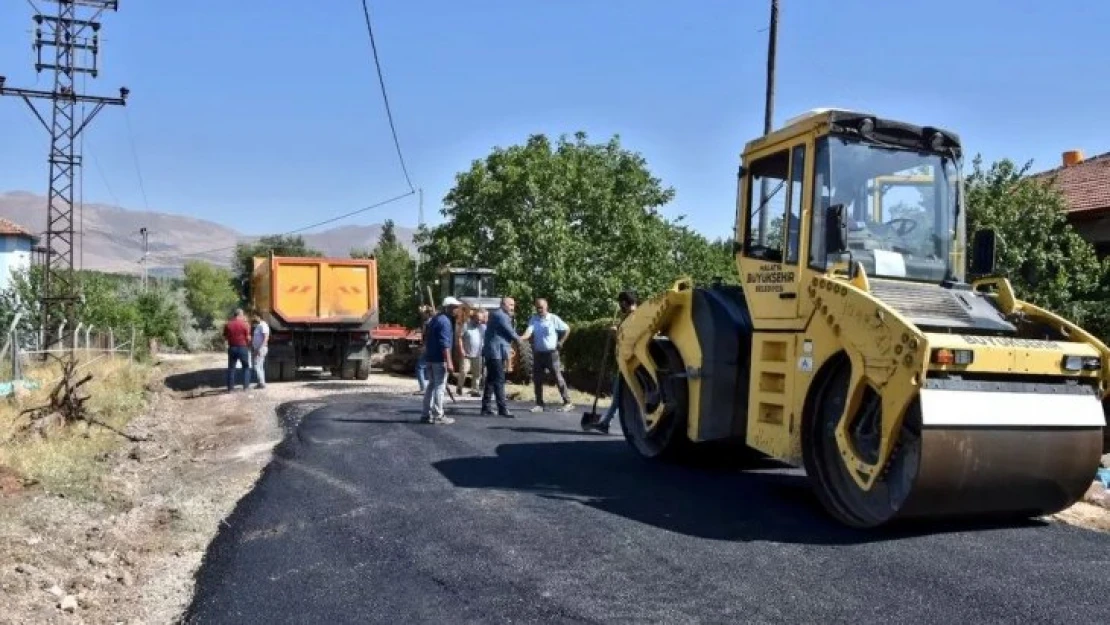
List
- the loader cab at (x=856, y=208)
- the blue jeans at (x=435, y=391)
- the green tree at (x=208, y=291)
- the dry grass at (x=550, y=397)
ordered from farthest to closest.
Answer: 1. the green tree at (x=208, y=291)
2. the dry grass at (x=550, y=397)
3. the blue jeans at (x=435, y=391)
4. the loader cab at (x=856, y=208)

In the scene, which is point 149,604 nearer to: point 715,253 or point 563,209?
point 563,209

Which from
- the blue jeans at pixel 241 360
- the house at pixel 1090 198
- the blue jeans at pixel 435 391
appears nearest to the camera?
the blue jeans at pixel 435 391

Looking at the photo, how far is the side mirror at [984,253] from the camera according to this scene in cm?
699

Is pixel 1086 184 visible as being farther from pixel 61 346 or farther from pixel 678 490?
pixel 61 346

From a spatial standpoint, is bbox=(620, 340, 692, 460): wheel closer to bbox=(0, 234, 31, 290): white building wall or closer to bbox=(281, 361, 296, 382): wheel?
bbox=(281, 361, 296, 382): wheel

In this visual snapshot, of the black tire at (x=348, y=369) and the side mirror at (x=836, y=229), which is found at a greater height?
the side mirror at (x=836, y=229)

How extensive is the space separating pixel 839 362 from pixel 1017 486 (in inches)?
49.7

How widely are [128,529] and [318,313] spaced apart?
1311cm

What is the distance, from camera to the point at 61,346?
2536 centimetres

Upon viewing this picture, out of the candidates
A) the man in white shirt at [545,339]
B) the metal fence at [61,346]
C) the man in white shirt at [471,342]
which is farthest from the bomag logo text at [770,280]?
the metal fence at [61,346]

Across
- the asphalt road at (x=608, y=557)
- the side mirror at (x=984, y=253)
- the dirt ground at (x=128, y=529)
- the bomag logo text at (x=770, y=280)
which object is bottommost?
the dirt ground at (x=128, y=529)

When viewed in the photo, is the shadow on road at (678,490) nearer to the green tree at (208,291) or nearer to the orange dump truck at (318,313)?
the orange dump truck at (318,313)

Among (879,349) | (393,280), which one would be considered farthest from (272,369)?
(393,280)

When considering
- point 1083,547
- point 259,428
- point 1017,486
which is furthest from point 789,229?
point 259,428
